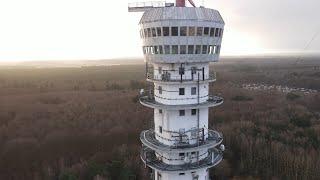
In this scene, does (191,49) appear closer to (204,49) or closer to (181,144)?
(204,49)

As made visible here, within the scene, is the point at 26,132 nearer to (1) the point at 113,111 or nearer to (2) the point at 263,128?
(1) the point at 113,111

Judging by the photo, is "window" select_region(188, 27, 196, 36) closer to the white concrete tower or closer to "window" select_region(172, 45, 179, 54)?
the white concrete tower

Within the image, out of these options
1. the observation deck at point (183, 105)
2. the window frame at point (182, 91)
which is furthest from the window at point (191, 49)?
the observation deck at point (183, 105)

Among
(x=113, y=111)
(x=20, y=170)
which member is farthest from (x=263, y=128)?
(x=20, y=170)

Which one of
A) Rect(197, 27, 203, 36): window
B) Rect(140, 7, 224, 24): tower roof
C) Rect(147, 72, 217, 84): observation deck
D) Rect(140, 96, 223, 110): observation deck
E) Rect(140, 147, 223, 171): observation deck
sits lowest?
Rect(140, 147, 223, 171): observation deck

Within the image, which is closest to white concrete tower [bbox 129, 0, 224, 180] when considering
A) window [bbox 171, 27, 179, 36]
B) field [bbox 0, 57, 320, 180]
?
window [bbox 171, 27, 179, 36]

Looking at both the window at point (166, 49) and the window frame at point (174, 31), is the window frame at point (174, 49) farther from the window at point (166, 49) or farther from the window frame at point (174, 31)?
the window frame at point (174, 31)

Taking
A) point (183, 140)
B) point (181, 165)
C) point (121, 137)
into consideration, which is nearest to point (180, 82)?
point (183, 140)
